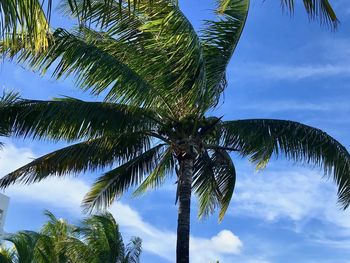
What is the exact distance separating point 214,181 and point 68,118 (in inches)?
196

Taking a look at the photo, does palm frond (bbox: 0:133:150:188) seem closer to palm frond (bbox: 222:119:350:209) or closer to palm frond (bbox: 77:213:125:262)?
palm frond (bbox: 222:119:350:209)

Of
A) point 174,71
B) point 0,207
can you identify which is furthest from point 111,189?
point 0,207

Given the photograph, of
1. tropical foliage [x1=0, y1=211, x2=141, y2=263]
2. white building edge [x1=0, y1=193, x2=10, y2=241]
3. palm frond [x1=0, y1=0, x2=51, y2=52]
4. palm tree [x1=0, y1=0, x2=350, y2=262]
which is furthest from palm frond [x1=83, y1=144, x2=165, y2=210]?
white building edge [x1=0, y1=193, x2=10, y2=241]

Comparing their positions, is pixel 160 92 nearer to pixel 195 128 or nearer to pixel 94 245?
pixel 195 128

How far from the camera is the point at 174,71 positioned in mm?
12609

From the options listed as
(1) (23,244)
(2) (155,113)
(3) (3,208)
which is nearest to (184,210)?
(2) (155,113)

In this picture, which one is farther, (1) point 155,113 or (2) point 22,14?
(1) point 155,113

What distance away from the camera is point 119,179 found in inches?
628

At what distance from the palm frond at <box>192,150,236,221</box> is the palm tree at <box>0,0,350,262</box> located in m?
0.06

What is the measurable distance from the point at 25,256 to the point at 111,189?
459cm

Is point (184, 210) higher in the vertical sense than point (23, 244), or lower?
lower

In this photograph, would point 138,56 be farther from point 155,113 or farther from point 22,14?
point 22,14

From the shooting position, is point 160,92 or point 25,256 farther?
point 25,256

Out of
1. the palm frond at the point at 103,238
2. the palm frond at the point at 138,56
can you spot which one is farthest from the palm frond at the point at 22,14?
the palm frond at the point at 103,238
